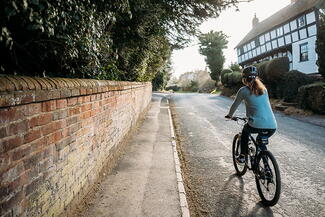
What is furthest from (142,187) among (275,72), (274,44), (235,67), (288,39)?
(235,67)

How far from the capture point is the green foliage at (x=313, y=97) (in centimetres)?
1277

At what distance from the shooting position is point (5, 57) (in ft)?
9.45

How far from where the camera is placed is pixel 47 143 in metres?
2.60

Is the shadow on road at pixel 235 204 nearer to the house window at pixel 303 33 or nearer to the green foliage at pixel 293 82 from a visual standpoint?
the green foliage at pixel 293 82

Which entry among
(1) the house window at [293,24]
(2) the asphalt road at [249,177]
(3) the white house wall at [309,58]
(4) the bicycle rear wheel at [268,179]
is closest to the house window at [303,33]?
(3) the white house wall at [309,58]

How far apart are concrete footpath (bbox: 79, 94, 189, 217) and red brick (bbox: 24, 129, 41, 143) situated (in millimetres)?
1498

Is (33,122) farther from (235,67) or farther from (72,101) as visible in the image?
(235,67)

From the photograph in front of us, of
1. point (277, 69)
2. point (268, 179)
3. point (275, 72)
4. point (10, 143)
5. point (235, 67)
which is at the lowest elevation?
point (268, 179)

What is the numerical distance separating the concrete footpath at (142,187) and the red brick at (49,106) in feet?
5.17

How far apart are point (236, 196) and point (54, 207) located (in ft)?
9.19

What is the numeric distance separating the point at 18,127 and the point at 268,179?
346cm

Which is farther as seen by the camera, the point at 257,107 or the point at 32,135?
the point at 257,107

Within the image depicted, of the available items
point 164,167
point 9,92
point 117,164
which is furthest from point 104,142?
point 9,92

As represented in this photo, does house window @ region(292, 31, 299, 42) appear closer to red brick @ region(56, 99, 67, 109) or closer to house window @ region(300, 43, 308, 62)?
house window @ region(300, 43, 308, 62)
